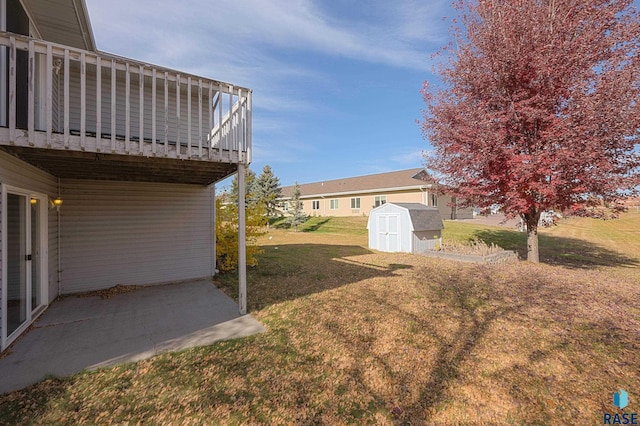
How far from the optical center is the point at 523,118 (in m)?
7.86

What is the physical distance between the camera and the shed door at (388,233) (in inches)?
502

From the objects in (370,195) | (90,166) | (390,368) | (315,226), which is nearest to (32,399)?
(390,368)

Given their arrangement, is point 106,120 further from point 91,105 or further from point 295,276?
point 295,276

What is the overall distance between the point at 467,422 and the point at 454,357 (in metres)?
1.14

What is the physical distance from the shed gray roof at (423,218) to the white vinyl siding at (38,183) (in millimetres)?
11725

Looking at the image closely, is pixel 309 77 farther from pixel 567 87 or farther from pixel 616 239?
pixel 616 239

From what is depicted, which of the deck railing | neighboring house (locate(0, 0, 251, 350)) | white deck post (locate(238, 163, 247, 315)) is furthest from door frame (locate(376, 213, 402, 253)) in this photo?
white deck post (locate(238, 163, 247, 315))

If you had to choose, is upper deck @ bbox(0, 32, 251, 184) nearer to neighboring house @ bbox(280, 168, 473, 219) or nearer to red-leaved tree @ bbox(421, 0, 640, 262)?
red-leaved tree @ bbox(421, 0, 640, 262)

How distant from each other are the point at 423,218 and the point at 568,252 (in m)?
6.88

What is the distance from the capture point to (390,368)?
10.5ft

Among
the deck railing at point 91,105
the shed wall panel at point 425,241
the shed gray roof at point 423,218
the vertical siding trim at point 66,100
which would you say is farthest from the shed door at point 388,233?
the vertical siding trim at point 66,100

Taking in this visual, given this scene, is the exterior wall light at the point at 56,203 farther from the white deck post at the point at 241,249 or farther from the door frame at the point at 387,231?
the door frame at the point at 387,231

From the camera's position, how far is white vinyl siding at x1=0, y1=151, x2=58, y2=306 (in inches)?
148

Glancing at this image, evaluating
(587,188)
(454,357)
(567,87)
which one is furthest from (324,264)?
(567,87)
